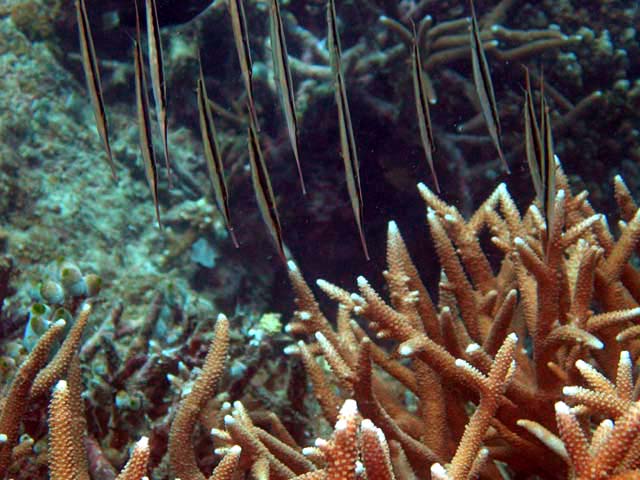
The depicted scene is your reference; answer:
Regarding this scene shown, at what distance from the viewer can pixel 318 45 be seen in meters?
6.15

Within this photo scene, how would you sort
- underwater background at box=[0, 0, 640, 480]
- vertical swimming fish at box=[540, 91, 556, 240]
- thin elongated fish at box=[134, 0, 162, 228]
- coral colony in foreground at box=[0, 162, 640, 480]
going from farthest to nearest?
1. underwater background at box=[0, 0, 640, 480]
2. thin elongated fish at box=[134, 0, 162, 228]
3. vertical swimming fish at box=[540, 91, 556, 240]
4. coral colony in foreground at box=[0, 162, 640, 480]

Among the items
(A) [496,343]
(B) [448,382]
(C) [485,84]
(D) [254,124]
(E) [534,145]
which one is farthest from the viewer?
(A) [496,343]

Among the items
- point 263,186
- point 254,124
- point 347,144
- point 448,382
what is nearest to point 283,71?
point 254,124

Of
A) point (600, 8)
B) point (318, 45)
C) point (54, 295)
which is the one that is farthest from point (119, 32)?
point (600, 8)

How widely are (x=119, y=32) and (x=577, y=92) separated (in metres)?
5.73

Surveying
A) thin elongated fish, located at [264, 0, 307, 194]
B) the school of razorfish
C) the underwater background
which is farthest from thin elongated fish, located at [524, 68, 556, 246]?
the underwater background

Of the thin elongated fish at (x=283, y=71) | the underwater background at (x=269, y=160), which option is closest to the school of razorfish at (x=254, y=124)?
the thin elongated fish at (x=283, y=71)

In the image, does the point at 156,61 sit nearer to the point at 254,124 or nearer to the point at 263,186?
the point at 254,124

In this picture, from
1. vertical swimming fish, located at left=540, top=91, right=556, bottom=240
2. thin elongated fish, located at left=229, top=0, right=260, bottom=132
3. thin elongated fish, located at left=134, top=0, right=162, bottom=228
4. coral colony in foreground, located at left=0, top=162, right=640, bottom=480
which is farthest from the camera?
thin elongated fish, located at left=229, top=0, right=260, bottom=132

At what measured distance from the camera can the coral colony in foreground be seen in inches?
80.0

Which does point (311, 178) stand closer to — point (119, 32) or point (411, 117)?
point (411, 117)

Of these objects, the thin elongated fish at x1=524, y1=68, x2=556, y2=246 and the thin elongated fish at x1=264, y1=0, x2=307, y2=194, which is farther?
the thin elongated fish at x1=264, y1=0, x2=307, y2=194

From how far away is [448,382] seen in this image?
2.68m

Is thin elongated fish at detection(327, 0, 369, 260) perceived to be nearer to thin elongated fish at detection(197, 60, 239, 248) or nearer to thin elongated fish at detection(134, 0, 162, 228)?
thin elongated fish at detection(197, 60, 239, 248)
